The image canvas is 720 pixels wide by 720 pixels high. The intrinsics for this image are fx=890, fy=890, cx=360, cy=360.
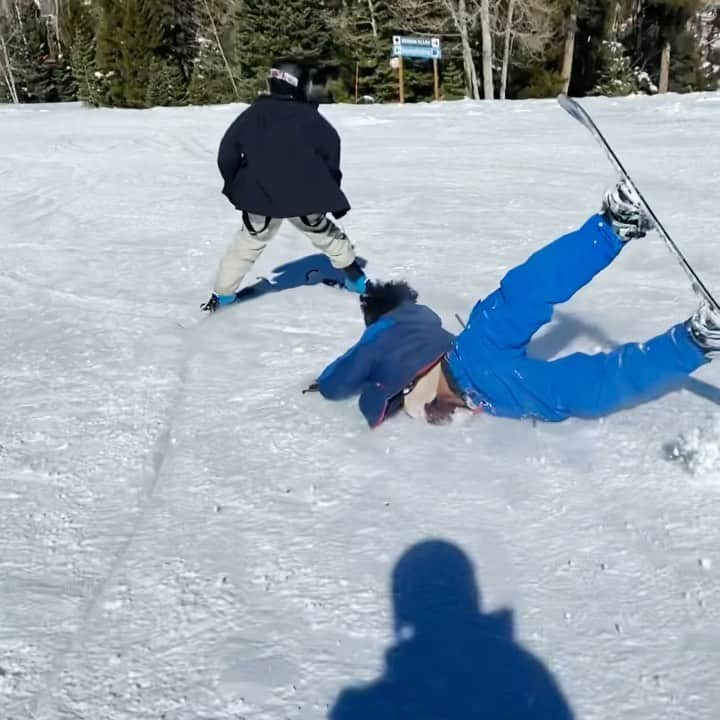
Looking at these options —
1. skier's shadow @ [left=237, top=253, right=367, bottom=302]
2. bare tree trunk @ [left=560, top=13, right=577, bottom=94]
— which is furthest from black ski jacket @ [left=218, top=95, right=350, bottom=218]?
bare tree trunk @ [left=560, top=13, right=577, bottom=94]

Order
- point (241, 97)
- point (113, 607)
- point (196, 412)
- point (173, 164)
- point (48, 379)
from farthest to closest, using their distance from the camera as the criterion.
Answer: point (241, 97), point (173, 164), point (48, 379), point (196, 412), point (113, 607)

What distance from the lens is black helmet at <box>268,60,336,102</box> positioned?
4.55m

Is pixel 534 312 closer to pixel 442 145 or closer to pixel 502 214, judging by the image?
pixel 502 214

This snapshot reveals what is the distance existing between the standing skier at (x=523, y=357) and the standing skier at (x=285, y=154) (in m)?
1.26

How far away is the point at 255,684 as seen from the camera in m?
2.06

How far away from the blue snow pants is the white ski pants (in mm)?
1891

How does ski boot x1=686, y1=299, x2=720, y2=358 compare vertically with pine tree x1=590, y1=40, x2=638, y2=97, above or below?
above

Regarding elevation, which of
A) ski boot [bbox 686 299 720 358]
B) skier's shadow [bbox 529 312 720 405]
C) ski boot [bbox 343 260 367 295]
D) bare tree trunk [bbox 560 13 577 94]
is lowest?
bare tree trunk [bbox 560 13 577 94]

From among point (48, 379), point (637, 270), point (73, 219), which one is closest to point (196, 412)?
point (48, 379)

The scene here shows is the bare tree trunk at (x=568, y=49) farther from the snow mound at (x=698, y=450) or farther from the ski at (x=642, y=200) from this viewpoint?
the snow mound at (x=698, y=450)

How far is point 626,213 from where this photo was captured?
2.88 m

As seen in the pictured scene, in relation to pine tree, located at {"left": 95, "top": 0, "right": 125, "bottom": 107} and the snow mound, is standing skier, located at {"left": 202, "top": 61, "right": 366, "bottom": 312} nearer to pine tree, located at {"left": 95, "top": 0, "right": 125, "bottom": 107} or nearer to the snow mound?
the snow mound

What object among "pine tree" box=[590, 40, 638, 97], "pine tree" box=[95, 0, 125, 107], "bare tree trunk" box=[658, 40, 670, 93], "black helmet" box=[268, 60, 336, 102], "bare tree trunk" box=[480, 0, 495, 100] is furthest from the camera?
"pine tree" box=[95, 0, 125, 107]

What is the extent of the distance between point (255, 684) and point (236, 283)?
320 centimetres
